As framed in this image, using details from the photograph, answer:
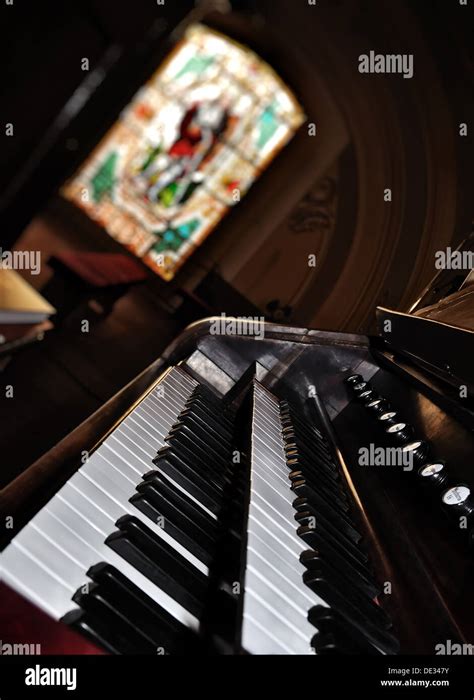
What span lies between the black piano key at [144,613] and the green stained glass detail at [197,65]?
1168cm

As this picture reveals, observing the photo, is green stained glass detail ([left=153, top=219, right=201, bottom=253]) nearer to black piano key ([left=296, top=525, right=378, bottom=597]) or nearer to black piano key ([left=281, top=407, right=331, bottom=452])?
black piano key ([left=281, top=407, right=331, bottom=452])

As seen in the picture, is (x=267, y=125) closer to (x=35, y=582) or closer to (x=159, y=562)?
(x=159, y=562)

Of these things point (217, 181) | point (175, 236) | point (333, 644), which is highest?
point (217, 181)

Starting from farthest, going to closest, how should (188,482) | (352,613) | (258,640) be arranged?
(188,482), (352,613), (258,640)

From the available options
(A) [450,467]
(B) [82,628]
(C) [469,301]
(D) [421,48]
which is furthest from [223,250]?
(B) [82,628]

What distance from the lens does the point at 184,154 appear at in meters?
11.6

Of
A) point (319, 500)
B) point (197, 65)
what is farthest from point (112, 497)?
point (197, 65)

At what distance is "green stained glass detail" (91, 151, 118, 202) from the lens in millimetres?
11461

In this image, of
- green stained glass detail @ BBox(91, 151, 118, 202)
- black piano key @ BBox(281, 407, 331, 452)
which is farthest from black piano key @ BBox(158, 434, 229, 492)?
green stained glass detail @ BBox(91, 151, 118, 202)

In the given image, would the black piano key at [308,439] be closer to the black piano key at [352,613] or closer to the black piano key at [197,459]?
the black piano key at [197,459]

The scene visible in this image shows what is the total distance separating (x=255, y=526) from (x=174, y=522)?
20 cm

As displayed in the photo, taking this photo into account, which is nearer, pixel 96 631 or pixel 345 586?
pixel 96 631

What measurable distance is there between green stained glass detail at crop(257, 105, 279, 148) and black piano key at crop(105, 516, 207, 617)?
35.7 ft

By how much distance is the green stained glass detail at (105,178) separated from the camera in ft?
37.6
